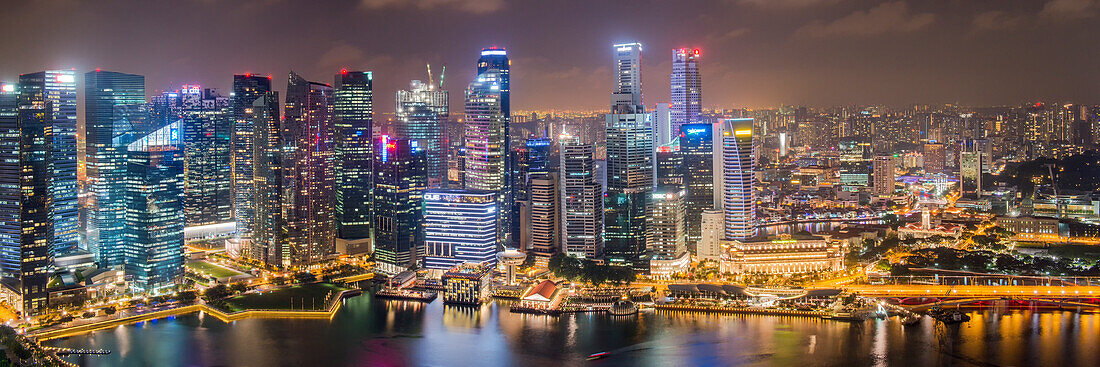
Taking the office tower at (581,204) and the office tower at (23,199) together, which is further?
the office tower at (581,204)

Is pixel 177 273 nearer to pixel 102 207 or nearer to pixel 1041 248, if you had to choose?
pixel 102 207

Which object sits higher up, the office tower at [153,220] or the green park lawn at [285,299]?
the office tower at [153,220]

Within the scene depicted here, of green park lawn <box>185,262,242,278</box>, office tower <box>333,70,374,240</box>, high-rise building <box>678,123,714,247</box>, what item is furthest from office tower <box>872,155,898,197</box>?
green park lawn <box>185,262,242,278</box>

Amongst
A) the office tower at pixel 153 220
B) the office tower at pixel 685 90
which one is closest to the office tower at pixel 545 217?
the office tower at pixel 153 220

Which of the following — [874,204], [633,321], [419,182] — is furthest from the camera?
[874,204]

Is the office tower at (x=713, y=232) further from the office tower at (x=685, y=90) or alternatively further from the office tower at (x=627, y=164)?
the office tower at (x=685, y=90)

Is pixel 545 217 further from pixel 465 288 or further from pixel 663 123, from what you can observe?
pixel 663 123

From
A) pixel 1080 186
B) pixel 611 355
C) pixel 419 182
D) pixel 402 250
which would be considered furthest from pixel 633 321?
pixel 1080 186
